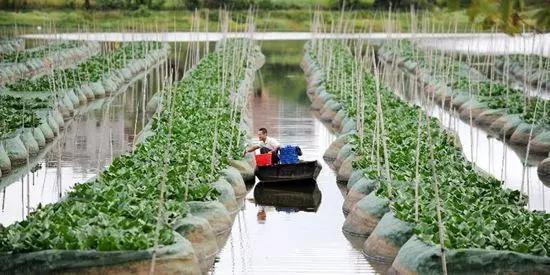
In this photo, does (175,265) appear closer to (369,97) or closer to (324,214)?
(324,214)

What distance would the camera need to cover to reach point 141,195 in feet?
57.1

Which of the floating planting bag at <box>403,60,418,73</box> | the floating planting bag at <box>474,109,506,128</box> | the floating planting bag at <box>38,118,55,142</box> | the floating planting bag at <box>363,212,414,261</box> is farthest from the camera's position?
Result: the floating planting bag at <box>403,60,418,73</box>

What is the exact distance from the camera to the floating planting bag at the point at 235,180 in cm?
2141

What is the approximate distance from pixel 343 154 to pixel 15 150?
23.4ft

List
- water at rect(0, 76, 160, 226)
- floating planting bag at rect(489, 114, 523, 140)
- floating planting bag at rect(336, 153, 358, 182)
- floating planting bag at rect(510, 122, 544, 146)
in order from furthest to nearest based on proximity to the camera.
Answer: floating planting bag at rect(489, 114, 523, 140) < floating planting bag at rect(510, 122, 544, 146) < floating planting bag at rect(336, 153, 358, 182) < water at rect(0, 76, 160, 226)

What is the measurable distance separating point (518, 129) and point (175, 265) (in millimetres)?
16986

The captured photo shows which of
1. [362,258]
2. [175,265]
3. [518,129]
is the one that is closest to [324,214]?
[362,258]

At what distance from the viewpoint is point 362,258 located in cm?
1719

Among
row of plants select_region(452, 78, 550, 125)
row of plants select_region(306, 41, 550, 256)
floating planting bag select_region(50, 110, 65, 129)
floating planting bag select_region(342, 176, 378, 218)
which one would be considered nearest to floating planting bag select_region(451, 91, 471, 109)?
row of plants select_region(452, 78, 550, 125)

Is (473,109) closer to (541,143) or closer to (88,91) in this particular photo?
(541,143)

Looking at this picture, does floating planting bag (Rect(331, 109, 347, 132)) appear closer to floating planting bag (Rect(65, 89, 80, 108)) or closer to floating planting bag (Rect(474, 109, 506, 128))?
floating planting bag (Rect(474, 109, 506, 128))

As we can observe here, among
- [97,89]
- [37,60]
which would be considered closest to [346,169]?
[97,89]

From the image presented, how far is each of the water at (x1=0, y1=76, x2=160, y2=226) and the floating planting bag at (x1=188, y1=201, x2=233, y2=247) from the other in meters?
2.43

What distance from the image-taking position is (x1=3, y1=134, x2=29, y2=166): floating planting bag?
2519 centimetres
